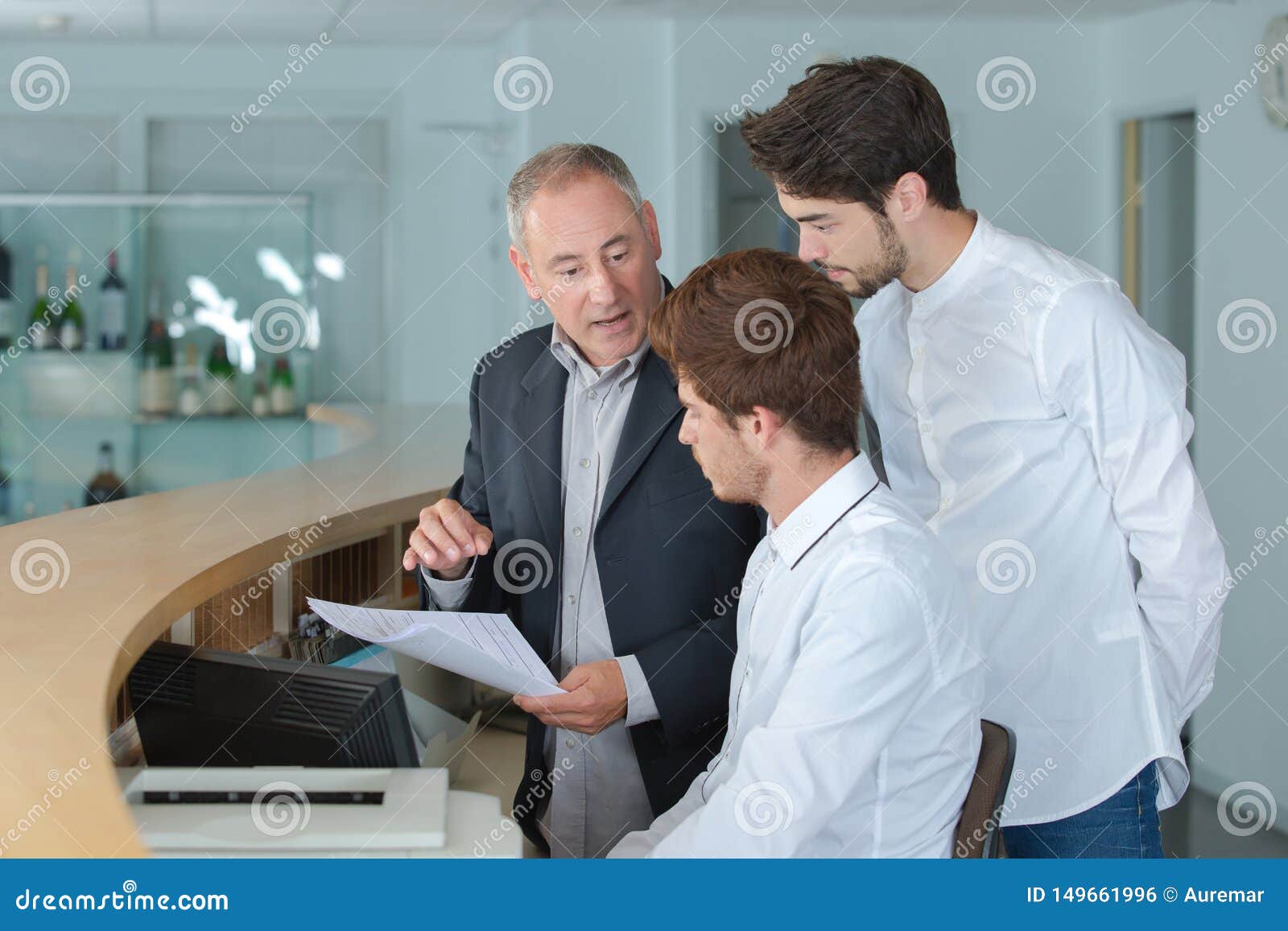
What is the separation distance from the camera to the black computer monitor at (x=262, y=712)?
1160mm

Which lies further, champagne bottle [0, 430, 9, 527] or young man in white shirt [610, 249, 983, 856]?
champagne bottle [0, 430, 9, 527]

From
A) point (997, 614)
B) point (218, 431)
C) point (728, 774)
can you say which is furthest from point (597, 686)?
point (218, 431)

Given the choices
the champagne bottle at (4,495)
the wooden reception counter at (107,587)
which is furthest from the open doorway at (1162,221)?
the champagne bottle at (4,495)

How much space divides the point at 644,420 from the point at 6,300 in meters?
4.15

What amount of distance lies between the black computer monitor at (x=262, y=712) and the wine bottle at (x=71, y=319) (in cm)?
403

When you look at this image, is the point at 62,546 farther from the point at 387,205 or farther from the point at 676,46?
the point at 387,205

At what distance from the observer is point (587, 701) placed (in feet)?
4.74

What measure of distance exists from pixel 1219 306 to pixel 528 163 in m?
2.78

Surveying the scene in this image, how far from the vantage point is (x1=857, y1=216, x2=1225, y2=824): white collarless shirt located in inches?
56.7

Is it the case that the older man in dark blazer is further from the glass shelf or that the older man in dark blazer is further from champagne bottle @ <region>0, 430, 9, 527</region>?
champagne bottle @ <region>0, 430, 9, 527</region>

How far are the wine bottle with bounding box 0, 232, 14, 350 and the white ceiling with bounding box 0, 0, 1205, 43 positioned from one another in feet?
2.90

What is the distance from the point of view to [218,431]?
503 centimetres

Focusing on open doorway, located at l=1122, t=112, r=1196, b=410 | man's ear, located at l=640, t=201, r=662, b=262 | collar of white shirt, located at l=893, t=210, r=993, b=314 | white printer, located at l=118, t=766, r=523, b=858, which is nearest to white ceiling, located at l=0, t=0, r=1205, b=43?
open doorway, located at l=1122, t=112, r=1196, b=410

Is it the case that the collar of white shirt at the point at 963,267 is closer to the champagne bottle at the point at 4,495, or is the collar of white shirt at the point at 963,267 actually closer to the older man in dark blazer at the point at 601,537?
the older man in dark blazer at the point at 601,537
